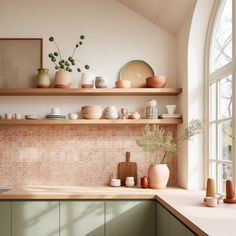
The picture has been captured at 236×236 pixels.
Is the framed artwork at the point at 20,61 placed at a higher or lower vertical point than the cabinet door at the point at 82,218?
higher

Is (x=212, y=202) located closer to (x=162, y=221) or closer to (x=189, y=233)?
(x=189, y=233)

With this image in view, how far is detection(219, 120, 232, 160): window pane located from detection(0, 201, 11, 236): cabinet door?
1874 mm

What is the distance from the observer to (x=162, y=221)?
9.87ft

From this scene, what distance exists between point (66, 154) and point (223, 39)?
6.45 ft

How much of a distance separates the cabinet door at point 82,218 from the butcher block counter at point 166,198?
5cm

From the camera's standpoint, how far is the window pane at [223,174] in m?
3.08

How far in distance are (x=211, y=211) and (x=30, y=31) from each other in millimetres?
2754

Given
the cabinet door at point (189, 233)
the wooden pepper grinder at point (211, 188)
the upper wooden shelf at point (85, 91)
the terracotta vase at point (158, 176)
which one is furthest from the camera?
the upper wooden shelf at point (85, 91)

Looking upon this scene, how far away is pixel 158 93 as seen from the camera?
3969 mm

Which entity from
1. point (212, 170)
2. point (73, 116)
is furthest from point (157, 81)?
point (212, 170)

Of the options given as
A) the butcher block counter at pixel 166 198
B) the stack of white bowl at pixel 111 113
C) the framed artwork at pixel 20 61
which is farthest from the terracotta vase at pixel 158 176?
the framed artwork at pixel 20 61

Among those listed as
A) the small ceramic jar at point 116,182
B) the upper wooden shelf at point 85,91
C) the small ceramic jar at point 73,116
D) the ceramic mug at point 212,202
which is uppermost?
the upper wooden shelf at point 85,91

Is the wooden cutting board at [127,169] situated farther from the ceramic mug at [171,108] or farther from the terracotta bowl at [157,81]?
the terracotta bowl at [157,81]

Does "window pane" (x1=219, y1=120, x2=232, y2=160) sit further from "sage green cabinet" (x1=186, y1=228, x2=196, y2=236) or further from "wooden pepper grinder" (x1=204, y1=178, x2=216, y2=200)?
"sage green cabinet" (x1=186, y1=228, x2=196, y2=236)
